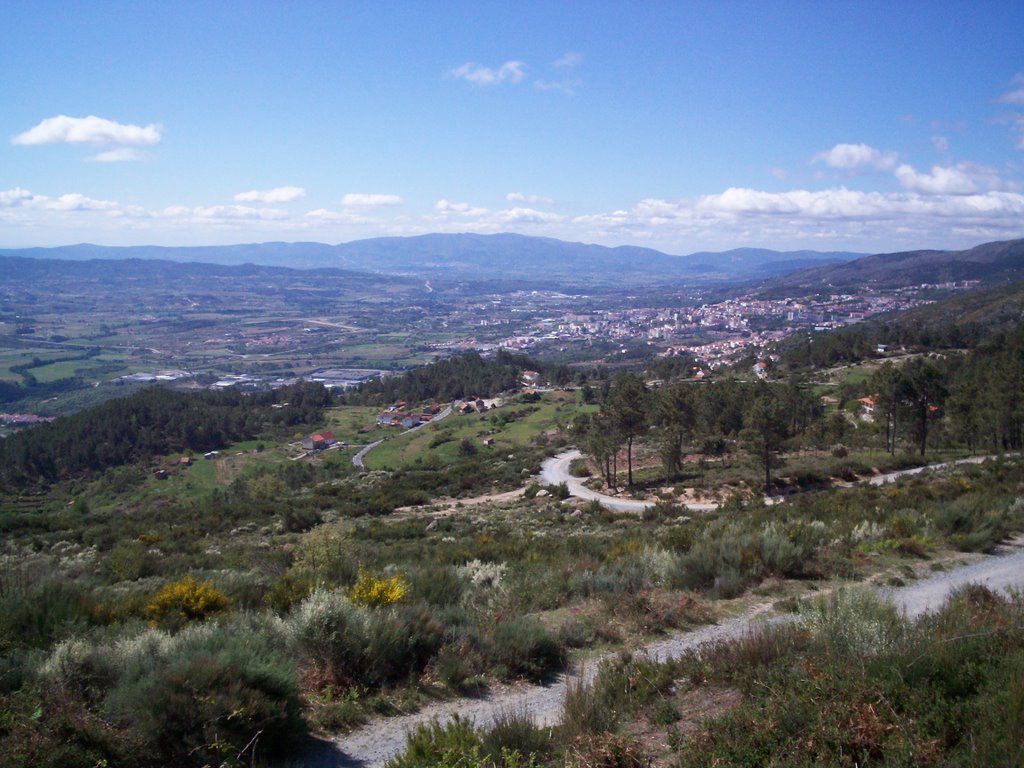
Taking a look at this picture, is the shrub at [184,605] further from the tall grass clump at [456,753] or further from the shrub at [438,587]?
the tall grass clump at [456,753]

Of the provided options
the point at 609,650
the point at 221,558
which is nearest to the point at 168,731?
the point at 609,650

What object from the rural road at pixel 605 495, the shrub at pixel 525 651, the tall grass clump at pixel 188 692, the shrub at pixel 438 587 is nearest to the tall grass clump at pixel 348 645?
the tall grass clump at pixel 188 692

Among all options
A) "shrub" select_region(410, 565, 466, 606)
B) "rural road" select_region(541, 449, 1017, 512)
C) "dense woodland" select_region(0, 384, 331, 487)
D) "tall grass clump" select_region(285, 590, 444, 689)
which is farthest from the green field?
"tall grass clump" select_region(285, 590, 444, 689)

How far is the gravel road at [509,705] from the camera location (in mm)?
4531

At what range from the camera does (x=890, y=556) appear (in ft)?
31.0

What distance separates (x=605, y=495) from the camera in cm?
3098

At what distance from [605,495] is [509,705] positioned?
86.2 feet

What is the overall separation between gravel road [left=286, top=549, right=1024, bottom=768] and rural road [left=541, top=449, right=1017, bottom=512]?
1386cm

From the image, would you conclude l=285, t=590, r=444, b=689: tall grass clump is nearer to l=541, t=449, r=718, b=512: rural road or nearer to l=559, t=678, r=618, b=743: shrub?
l=559, t=678, r=618, b=743: shrub

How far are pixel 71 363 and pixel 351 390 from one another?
67.3 m

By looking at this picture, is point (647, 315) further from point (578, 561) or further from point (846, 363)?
point (578, 561)

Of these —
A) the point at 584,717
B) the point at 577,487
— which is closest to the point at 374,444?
the point at 577,487

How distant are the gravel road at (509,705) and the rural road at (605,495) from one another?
13.9 metres

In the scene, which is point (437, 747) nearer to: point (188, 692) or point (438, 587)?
point (188, 692)
